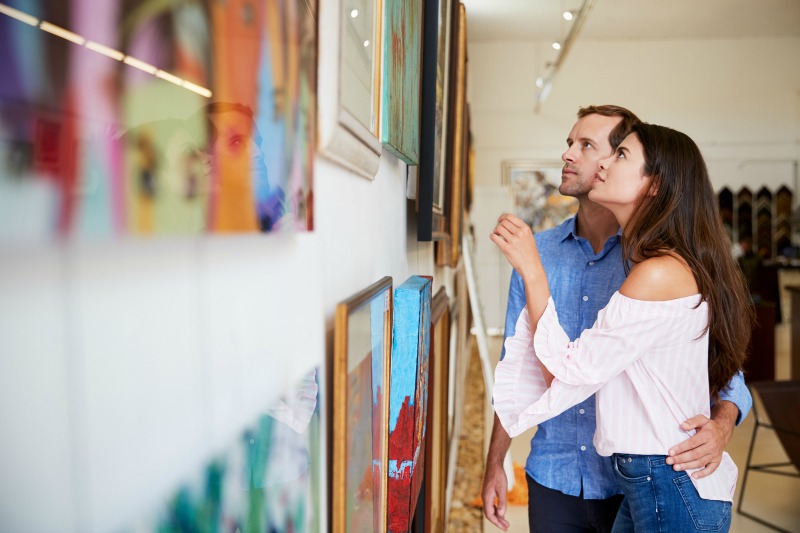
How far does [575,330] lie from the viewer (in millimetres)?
2598

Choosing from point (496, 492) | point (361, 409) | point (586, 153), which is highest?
point (586, 153)

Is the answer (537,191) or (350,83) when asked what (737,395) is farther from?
(537,191)

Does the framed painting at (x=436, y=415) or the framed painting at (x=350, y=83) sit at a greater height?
the framed painting at (x=350, y=83)

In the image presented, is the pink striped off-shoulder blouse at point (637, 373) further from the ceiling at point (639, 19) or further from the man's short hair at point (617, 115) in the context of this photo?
the ceiling at point (639, 19)

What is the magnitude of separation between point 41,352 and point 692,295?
189cm

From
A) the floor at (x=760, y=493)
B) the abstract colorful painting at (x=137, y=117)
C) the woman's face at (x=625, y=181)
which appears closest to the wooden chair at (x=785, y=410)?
the floor at (x=760, y=493)

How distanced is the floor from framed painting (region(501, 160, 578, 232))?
24.9 feet

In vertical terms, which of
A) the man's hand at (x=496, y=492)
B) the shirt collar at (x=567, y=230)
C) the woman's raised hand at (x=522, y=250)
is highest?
the shirt collar at (x=567, y=230)

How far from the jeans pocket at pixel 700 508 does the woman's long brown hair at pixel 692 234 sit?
1.37 ft

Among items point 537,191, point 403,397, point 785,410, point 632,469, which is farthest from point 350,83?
point 537,191

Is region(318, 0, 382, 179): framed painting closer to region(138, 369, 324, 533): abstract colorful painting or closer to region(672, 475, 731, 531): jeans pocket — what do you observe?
region(138, 369, 324, 533): abstract colorful painting

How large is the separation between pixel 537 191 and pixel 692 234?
12702mm

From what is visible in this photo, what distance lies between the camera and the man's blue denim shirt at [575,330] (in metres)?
2.43

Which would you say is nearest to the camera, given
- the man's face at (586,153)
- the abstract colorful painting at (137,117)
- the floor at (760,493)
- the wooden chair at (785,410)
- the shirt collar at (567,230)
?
the abstract colorful painting at (137,117)
